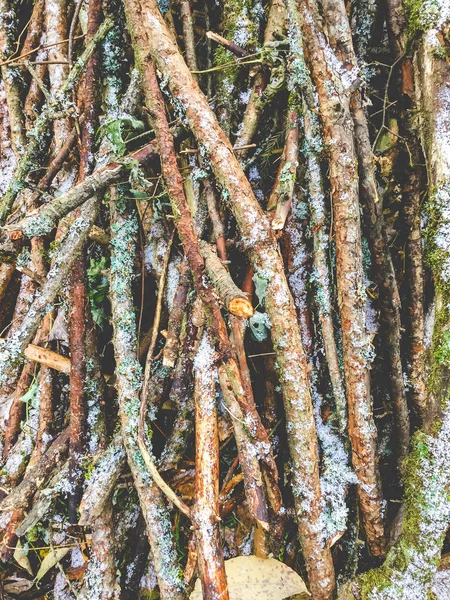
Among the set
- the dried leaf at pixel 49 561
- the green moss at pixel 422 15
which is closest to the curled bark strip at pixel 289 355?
the green moss at pixel 422 15

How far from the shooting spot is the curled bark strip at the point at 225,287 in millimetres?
1174

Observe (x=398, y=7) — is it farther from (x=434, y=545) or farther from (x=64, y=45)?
(x=434, y=545)

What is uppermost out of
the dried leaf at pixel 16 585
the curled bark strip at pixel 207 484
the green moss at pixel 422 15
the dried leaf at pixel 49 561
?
the green moss at pixel 422 15

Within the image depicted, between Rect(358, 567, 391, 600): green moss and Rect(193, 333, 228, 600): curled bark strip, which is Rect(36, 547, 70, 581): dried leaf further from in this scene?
Rect(358, 567, 391, 600): green moss

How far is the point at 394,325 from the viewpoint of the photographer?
1611 millimetres

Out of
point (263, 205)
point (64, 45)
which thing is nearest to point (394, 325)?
point (263, 205)

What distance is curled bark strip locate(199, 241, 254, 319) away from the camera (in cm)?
117

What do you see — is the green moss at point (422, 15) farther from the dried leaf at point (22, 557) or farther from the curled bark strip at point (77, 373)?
the dried leaf at point (22, 557)

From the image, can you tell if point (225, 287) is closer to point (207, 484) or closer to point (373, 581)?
point (207, 484)

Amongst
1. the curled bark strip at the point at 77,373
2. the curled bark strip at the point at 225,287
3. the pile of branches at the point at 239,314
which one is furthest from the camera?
the curled bark strip at the point at 77,373

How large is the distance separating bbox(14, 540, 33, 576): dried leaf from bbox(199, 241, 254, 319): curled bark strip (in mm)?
1416

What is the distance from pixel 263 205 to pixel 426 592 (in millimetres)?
1535

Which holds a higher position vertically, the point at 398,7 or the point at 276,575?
the point at 398,7

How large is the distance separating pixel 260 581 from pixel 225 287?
3.64 feet
